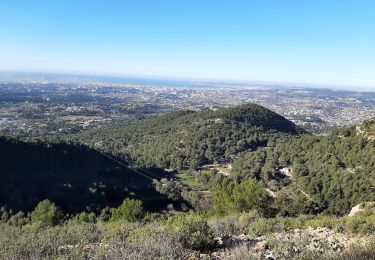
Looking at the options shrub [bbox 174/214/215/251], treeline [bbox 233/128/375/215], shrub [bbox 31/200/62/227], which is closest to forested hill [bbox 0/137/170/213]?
shrub [bbox 31/200/62/227]

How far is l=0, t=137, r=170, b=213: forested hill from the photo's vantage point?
31359 millimetres

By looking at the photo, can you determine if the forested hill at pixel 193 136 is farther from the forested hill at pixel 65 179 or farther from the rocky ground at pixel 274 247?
the rocky ground at pixel 274 247

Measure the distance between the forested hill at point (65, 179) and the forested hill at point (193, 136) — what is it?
7.67 m

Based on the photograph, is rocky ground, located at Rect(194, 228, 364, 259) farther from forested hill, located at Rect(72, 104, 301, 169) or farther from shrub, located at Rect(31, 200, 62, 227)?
forested hill, located at Rect(72, 104, 301, 169)

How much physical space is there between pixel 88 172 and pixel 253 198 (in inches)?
1002

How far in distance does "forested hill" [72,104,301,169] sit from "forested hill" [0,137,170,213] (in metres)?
7.67

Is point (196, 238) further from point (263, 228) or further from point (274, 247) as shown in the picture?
point (263, 228)

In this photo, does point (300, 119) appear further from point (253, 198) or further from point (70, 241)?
point (70, 241)

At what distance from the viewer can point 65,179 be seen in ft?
115

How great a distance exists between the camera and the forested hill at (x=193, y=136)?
52138 mm

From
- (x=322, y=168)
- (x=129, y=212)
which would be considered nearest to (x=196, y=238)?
(x=129, y=212)

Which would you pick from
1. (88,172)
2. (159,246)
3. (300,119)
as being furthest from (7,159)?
(300,119)

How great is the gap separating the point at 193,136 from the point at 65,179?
85.3 ft

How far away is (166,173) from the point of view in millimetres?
47562
